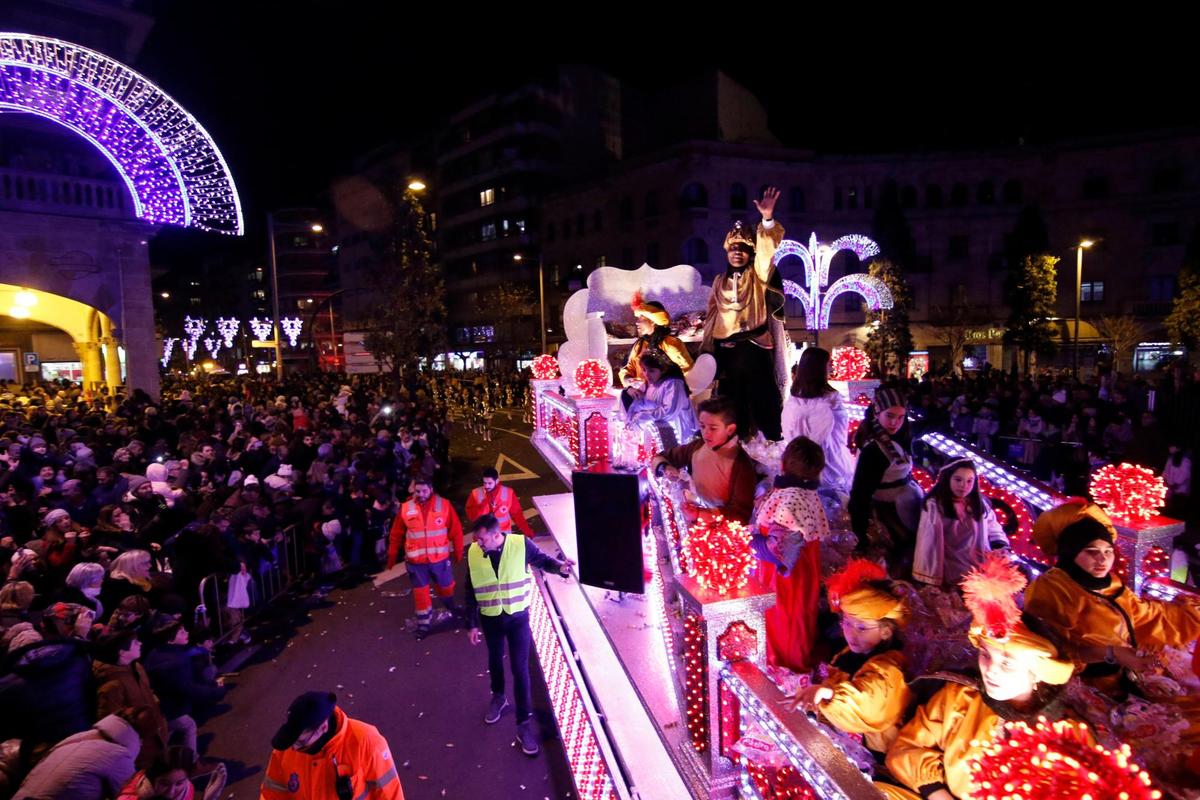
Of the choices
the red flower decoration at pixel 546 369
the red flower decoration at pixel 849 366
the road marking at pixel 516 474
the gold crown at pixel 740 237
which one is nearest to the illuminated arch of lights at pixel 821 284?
the red flower decoration at pixel 849 366

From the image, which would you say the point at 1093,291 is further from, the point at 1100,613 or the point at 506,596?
the point at 506,596

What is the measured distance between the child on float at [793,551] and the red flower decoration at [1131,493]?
2.41 meters

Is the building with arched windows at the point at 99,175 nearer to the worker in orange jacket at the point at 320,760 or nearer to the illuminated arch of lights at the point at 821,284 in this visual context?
the illuminated arch of lights at the point at 821,284

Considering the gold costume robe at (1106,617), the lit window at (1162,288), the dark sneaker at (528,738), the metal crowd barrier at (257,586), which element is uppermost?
the lit window at (1162,288)

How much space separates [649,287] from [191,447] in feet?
31.2

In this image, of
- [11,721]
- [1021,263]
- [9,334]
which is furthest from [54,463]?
[1021,263]

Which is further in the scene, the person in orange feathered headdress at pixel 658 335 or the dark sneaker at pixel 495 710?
the person in orange feathered headdress at pixel 658 335

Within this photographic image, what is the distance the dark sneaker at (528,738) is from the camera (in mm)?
5492

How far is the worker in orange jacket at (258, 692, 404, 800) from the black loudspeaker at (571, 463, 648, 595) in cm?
235

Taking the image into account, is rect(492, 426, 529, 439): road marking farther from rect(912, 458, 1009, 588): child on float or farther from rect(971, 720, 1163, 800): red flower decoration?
rect(971, 720, 1163, 800): red flower decoration

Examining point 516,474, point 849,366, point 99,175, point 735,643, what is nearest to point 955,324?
point 516,474

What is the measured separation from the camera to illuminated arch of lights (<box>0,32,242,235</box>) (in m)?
14.4

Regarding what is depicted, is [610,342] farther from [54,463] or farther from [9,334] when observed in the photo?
[9,334]

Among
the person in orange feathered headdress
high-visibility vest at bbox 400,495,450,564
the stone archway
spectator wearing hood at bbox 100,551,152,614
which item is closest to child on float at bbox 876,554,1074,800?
the person in orange feathered headdress
